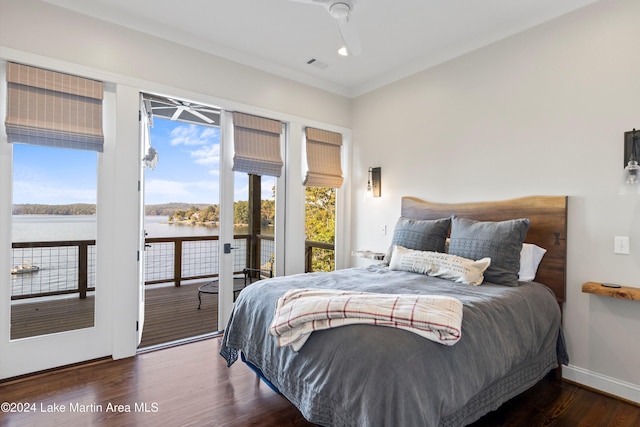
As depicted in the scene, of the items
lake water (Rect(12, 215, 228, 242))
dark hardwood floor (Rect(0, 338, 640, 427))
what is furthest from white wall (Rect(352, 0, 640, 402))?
lake water (Rect(12, 215, 228, 242))

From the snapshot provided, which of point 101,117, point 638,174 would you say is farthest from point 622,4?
point 101,117

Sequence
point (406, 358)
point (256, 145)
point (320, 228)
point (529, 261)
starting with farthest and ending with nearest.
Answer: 1. point (320, 228)
2. point (256, 145)
3. point (529, 261)
4. point (406, 358)

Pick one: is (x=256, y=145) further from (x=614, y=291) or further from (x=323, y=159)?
(x=614, y=291)

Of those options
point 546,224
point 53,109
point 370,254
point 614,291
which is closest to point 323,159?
point 370,254

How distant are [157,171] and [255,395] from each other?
401 centimetres

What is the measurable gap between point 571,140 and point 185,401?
11.1 feet

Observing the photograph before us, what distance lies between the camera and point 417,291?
2148 mm

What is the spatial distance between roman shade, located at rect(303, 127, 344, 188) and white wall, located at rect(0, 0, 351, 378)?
32.2 inches

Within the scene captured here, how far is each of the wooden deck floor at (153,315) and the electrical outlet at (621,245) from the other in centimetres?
321

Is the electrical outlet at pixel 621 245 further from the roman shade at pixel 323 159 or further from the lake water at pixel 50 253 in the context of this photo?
the lake water at pixel 50 253

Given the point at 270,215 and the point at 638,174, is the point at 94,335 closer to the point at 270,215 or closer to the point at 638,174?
the point at 270,215

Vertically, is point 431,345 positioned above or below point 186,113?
below

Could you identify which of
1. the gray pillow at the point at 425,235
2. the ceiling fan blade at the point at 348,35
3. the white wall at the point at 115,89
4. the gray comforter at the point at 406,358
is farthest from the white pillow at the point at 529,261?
the white wall at the point at 115,89

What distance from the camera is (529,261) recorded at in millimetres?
2598
